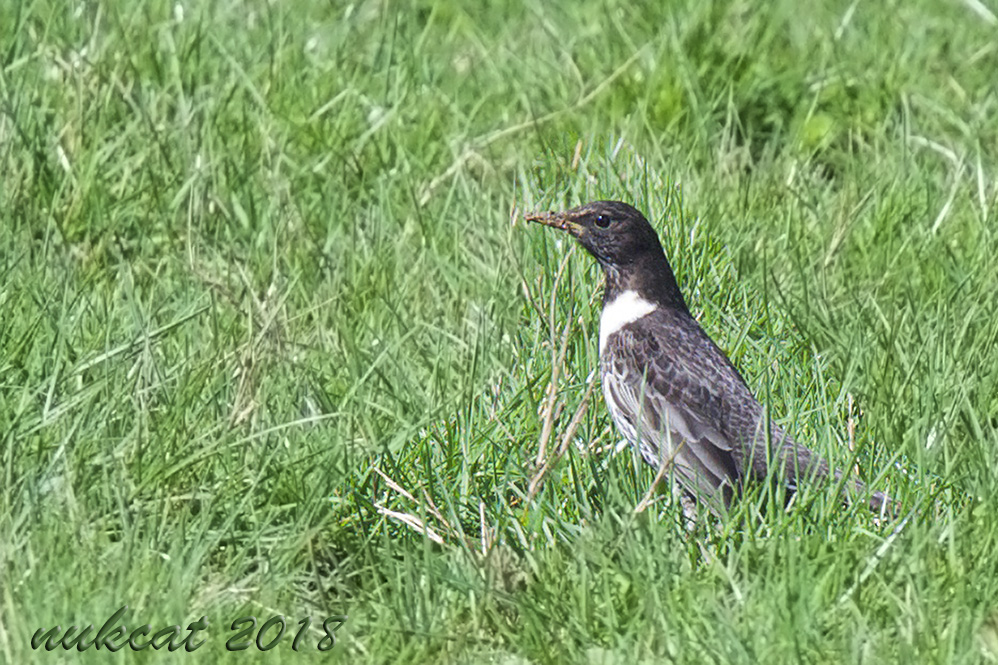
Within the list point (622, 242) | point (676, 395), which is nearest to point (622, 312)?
point (622, 242)

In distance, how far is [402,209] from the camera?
20.5ft

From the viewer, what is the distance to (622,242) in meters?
5.08

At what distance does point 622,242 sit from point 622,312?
20cm

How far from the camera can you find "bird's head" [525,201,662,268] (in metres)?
5.06

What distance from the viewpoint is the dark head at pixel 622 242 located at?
506 cm

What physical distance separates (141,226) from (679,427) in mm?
2206

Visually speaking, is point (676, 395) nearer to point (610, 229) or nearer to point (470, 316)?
point (610, 229)

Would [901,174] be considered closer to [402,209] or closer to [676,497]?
[402,209]

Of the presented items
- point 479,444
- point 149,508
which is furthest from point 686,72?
point 149,508

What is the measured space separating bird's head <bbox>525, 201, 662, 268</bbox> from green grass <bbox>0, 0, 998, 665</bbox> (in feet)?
0.42

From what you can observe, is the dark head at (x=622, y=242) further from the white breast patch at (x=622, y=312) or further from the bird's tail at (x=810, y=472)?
the bird's tail at (x=810, y=472)

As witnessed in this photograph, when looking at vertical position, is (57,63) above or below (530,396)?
below

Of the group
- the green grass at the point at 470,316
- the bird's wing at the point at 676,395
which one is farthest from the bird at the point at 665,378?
the green grass at the point at 470,316

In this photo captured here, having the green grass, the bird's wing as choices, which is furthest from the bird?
the green grass
